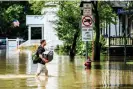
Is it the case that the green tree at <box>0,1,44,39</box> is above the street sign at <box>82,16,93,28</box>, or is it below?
above

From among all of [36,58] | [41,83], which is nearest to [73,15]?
[36,58]

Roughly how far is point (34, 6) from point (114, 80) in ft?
46.9

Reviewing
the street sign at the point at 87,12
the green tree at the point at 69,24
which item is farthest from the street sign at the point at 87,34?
the green tree at the point at 69,24

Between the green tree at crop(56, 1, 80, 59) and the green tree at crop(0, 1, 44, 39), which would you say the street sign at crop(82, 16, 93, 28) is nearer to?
the green tree at crop(56, 1, 80, 59)

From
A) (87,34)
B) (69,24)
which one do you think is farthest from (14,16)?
(87,34)

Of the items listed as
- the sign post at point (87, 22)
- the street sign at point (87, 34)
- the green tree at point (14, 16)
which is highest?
the green tree at point (14, 16)

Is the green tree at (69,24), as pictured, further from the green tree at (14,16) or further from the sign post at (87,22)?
the green tree at (14,16)

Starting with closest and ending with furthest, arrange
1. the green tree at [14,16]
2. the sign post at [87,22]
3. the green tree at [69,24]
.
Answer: the sign post at [87,22] < the green tree at [69,24] < the green tree at [14,16]

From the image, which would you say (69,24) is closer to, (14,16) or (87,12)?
(87,12)

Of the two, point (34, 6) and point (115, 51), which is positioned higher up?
point (34, 6)

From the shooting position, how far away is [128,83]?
1580cm

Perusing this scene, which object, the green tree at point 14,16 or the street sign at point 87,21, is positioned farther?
the green tree at point 14,16

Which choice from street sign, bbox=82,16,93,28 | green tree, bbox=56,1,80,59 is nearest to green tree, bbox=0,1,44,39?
green tree, bbox=56,1,80,59

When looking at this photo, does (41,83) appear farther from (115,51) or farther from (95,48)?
(115,51)
